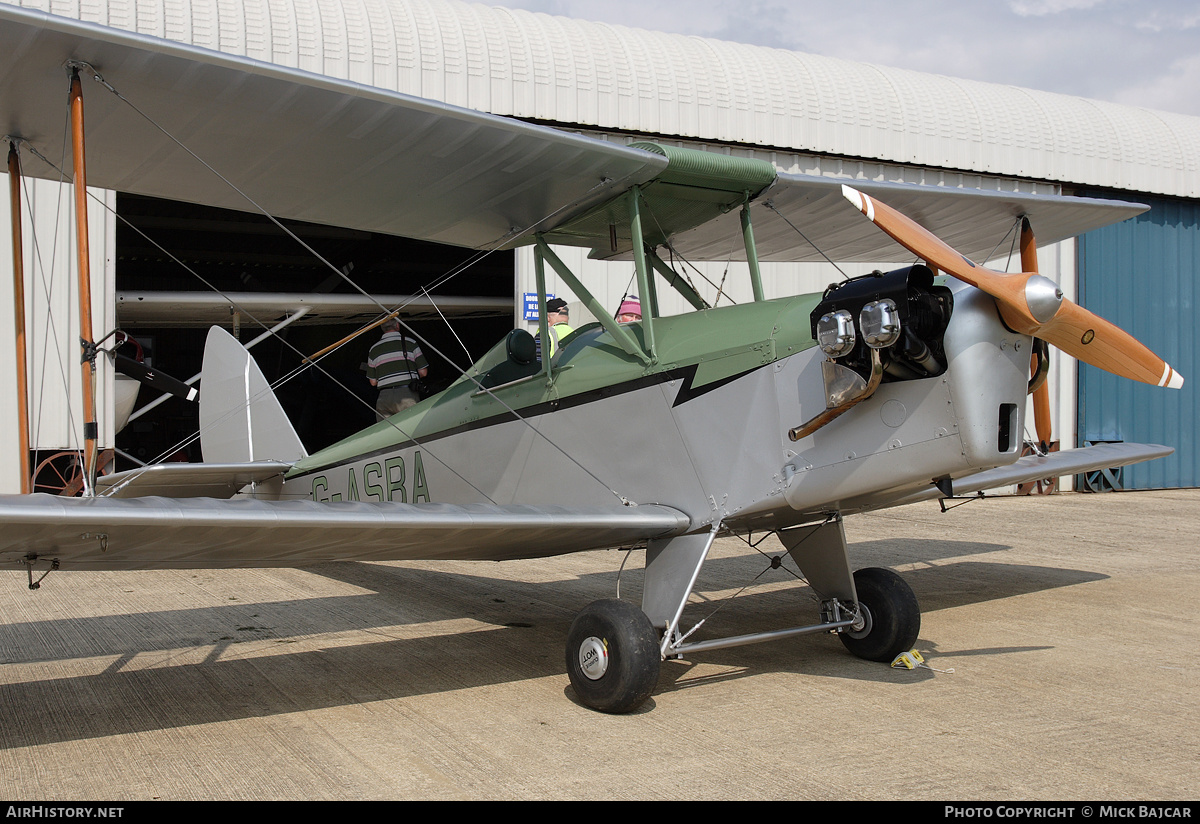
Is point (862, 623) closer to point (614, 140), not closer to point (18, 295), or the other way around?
point (18, 295)

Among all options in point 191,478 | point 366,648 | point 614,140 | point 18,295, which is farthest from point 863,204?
point 614,140

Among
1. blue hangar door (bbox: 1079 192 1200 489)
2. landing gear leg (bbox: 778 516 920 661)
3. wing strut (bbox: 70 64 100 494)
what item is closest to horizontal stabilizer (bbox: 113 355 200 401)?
wing strut (bbox: 70 64 100 494)

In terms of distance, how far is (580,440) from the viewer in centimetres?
477

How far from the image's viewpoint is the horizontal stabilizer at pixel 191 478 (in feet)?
19.9

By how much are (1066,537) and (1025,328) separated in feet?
22.3

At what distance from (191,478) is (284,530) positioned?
3.46 meters

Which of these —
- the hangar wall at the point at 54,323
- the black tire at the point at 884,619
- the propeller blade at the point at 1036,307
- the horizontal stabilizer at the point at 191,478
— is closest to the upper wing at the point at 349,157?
the propeller blade at the point at 1036,307

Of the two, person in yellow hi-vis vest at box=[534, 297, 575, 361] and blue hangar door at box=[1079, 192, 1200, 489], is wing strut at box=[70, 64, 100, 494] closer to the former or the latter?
person in yellow hi-vis vest at box=[534, 297, 575, 361]

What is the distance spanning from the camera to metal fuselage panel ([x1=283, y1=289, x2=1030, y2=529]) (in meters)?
3.59

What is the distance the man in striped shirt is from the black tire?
5.74m

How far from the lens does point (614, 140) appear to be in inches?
468

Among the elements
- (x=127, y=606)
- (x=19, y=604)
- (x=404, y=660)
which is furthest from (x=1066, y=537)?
(x=19, y=604)

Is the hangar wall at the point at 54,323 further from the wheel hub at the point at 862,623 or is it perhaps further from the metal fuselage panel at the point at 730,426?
the wheel hub at the point at 862,623

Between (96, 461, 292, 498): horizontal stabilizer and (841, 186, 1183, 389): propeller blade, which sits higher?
(841, 186, 1183, 389): propeller blade
